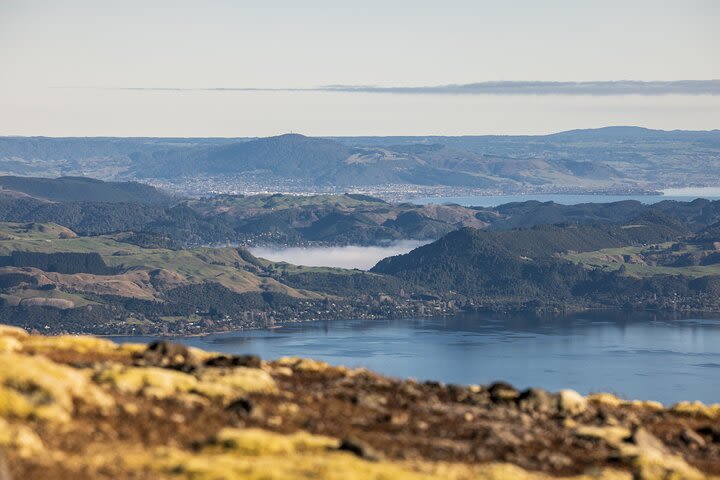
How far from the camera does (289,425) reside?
48281 mm

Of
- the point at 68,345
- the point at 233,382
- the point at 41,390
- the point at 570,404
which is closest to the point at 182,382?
the point at 233,382

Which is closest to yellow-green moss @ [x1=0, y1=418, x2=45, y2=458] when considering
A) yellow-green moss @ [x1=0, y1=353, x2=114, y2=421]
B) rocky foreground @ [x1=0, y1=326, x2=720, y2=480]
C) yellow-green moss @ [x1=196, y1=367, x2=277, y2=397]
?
rocky foreground @ [x1=0, y1=326, x2=720, y2=480]

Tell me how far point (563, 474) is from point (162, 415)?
50.2ft

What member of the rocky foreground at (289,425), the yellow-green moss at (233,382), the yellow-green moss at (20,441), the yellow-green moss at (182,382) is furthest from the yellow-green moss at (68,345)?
the yellow-green moss at (20,441)

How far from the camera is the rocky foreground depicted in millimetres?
40969

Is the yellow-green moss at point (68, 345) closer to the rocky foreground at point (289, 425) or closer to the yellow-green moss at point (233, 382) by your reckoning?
the rocky foreground at point (289, 425)

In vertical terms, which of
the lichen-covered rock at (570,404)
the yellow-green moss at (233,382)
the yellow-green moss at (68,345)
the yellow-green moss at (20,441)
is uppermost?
the yellow-green moss at (68,345)

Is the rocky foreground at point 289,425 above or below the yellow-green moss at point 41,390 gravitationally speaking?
below

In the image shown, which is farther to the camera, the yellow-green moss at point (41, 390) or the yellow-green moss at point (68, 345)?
the yellow-green moss at point (68, 345)

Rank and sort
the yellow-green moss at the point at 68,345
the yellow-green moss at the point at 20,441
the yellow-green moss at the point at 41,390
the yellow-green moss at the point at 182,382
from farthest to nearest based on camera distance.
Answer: the yellow-green moss at the point at 68,345, the yellow-green moss at the point at 182,382, the yellow-green moss at the point at 41,390, the yellow-green moss at the point at 20,441

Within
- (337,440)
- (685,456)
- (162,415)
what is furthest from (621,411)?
(162,415)

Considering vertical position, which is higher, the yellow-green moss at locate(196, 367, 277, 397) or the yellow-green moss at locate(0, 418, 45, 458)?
the yellow-green moss at locate(196, 367, 277, 397)

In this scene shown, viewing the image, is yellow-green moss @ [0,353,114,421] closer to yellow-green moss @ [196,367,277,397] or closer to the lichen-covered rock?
yellow-green moss @ [196,367,277,397]

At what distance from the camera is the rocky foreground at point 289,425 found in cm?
4097
